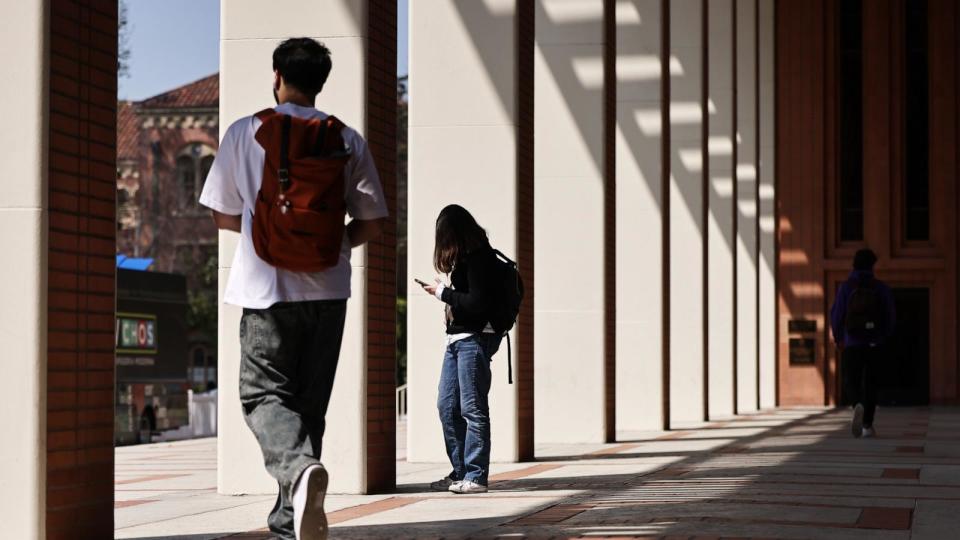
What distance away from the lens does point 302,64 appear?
509 centimetres

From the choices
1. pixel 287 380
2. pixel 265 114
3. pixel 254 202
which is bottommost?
pixel 287 380

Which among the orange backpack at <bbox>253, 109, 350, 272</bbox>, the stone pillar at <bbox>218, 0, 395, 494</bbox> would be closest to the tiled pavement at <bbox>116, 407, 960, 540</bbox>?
the stone pillar at <bbox>218, 0, 395, 494</bbox>

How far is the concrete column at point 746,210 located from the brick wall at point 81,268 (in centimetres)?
2412

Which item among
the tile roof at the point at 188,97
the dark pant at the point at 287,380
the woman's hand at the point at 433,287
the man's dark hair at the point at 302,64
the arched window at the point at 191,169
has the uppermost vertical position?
the tile roof at the point at 188,97

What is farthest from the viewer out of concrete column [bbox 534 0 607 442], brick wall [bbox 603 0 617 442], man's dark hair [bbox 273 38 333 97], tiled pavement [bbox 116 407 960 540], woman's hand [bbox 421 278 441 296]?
brick wall [bbox 603 0 617 442]

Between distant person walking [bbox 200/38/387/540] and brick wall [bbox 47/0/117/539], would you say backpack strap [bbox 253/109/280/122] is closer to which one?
distant person walking [bbox 200/38/387/540]

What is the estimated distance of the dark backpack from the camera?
47.8 feet

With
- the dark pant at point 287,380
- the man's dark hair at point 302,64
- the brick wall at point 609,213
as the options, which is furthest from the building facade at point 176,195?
the dark pant at point 287,380

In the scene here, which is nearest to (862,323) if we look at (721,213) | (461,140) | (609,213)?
(609,213)

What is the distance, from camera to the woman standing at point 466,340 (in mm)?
8531

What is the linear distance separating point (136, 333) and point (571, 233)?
52.8 feet

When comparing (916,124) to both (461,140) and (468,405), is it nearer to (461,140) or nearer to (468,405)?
(461,140)

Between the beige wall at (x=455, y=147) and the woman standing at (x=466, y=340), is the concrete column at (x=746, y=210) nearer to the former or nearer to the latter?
the beige wall at (x=455, y=147)

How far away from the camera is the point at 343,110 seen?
883 cm
